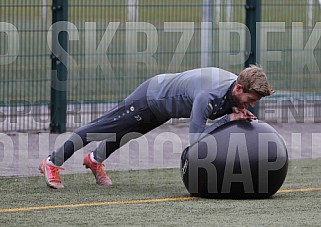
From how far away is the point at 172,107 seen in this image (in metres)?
9.30

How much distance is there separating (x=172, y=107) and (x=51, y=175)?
129 centimetres

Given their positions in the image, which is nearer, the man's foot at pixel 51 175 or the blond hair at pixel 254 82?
the blond hair at pixel 254 82

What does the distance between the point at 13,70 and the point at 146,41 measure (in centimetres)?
215

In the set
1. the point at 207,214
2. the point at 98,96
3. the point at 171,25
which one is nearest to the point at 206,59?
the point at 171,25

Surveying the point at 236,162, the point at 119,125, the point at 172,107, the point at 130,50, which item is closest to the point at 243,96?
the point at 236,162

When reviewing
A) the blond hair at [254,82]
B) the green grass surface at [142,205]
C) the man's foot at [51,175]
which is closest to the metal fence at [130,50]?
the green grass surface at [142,205]

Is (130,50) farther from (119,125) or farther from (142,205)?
(142,205)

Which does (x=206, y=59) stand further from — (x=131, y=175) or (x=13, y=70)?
(x=131, y=175)

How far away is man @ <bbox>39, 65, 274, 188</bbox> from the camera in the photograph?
347 inches

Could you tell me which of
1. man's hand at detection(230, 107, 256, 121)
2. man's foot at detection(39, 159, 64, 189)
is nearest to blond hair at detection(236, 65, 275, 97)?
man's hand at detection(230, 107, 256, 121)

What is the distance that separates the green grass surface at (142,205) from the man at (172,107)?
31 cm

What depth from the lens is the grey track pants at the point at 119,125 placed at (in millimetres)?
9570

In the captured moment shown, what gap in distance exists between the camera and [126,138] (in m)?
9.88

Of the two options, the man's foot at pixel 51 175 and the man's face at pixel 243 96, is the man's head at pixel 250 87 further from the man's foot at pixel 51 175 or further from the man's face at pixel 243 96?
the man's foot at pixel 51 175
